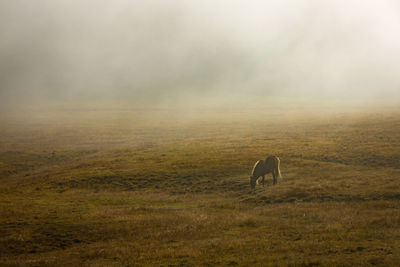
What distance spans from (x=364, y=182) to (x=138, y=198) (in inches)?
763

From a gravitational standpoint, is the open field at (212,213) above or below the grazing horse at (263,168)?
below

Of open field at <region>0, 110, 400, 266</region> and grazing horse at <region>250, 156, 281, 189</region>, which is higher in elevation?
grazing horse at <region>250, 156, 281, 189</region>

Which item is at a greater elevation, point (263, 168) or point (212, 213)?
point (263, 168)

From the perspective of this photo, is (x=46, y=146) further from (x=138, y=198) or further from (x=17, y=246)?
(x=17, y=246)

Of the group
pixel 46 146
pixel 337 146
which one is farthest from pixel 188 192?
pixel 46 146

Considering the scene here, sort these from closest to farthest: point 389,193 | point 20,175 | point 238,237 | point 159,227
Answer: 1. point 238,237
2. point 159,227
3. point 389,193
4. point 20,175

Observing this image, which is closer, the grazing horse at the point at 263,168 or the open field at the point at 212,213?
the open field at the point at 212,213

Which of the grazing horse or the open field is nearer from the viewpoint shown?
the open field

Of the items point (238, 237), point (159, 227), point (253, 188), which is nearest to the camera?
point (238, 237)

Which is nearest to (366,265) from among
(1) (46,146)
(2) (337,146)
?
(2) (337,146)

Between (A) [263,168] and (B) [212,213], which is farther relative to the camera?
(A) [263,168]

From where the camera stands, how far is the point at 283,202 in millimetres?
28344

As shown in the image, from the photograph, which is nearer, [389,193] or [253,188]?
[389,193]

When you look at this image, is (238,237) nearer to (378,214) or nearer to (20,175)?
(378,214)
